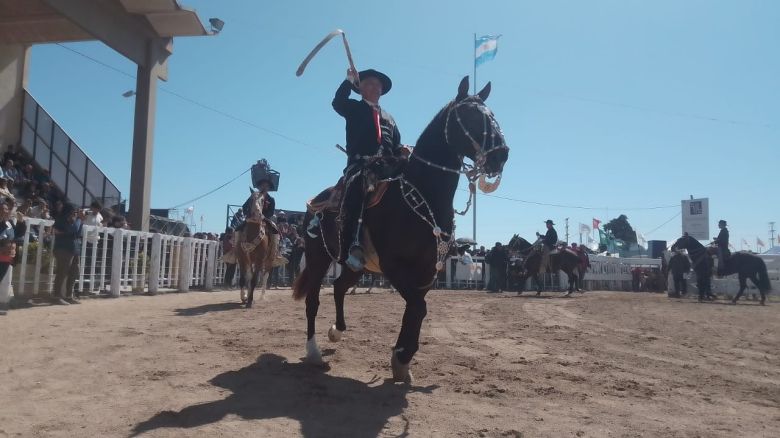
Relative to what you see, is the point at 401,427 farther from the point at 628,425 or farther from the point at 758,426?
the point at 758,426

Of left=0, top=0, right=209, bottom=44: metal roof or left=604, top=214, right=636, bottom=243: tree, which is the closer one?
left=0, top=0, right=209, bottom=44: metal roof

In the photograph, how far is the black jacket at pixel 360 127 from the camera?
18.7 feet

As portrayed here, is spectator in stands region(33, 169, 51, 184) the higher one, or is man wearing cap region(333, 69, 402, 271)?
spectator in stands region(33, 169, 51, 184)

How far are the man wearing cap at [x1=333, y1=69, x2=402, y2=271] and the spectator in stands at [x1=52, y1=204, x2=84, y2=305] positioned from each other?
7497 millimetres

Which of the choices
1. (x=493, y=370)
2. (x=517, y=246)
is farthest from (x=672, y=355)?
(x=517, y=246)

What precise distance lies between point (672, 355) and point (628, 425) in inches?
136

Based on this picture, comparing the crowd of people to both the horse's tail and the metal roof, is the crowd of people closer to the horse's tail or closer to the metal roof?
the metal roof

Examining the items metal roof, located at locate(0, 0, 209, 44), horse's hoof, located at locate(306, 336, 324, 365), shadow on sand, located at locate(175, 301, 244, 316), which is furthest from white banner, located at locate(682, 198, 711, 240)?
horse's hoof, located at locate(306, 336, 324, 365)

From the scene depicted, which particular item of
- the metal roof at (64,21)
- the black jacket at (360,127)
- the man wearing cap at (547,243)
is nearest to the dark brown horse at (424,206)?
the black jacket at (360,127)

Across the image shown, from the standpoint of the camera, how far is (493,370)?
5379 mm

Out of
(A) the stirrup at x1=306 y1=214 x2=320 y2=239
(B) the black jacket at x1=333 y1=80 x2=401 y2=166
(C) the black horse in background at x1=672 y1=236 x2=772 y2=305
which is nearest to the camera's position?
(B) the black jacket at x1=333 y1=80 x2=401 y2=166

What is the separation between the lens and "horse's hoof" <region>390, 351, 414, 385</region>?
4.75 meters

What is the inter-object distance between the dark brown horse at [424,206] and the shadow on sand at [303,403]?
1.44ft

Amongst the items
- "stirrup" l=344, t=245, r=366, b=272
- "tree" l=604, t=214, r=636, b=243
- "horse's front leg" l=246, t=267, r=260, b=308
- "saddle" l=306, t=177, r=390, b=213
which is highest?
"tree" l=604, t=214, r=636, b=243
